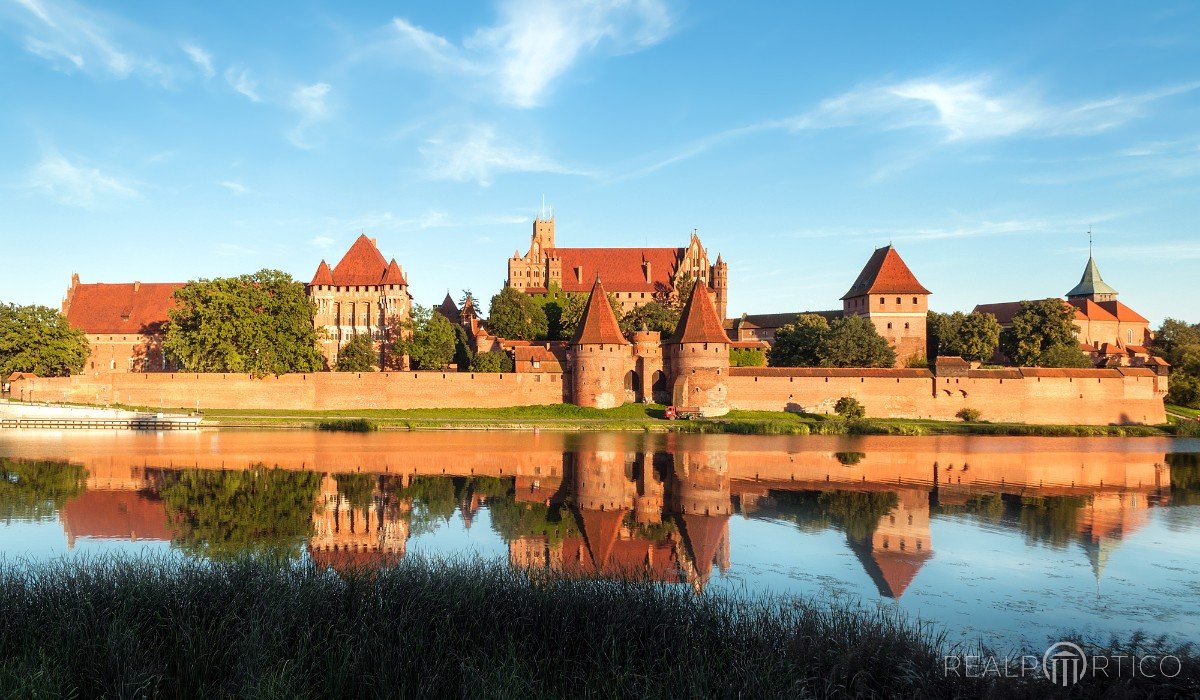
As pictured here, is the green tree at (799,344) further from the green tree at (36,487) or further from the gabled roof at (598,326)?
the green tree at (36,487)

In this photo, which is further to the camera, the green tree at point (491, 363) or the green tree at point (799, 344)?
the green tree at point (799, 344)

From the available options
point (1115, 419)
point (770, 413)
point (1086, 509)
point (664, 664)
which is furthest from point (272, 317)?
point (1115, 419)

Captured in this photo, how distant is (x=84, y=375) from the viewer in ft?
121

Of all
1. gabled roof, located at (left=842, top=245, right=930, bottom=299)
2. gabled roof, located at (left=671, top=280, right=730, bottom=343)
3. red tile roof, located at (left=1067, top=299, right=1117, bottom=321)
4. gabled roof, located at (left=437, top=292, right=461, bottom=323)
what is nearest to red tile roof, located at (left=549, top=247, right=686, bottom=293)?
gabled roof, located at (left=437, top=292, right=461, bottom=323)

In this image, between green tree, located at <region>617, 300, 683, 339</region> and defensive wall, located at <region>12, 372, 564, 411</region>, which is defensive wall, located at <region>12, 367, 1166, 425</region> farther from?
green tree, located at <region>617, 300, 683, 339</region>

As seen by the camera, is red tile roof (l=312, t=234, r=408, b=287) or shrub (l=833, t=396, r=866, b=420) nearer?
shrub (l=833, t=396, r=866, b=420)

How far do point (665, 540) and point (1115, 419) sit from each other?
31.6 metres

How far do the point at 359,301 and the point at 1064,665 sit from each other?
41.4 m

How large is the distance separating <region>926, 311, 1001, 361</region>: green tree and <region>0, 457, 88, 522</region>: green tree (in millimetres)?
36511

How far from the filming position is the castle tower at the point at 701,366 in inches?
1335

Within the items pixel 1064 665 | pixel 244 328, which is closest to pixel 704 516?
pixel 1064 665

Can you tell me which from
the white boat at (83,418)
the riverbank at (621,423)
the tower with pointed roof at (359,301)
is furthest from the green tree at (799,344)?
the white boat at (83,418)

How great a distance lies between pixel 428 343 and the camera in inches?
1561

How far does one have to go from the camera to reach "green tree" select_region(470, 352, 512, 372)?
123ft
